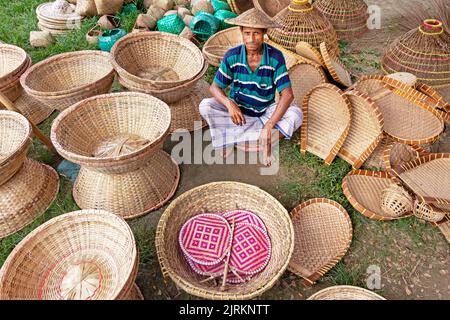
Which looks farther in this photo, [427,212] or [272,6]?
[272,6]

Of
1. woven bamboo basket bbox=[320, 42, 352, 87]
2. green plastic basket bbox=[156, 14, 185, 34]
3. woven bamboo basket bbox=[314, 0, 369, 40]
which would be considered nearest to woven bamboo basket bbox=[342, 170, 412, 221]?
woven bamboo basket bbox=[320, 42, 352, 87]

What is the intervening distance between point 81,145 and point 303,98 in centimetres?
209

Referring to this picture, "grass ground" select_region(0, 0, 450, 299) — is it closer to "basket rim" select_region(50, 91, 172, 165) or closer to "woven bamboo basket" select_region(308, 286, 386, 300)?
"woven bamboo basket" select_region(308, 286, 386, 300)

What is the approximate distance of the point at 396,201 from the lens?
2668mm

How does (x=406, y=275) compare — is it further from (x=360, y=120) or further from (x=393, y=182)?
(x=360, y=120)

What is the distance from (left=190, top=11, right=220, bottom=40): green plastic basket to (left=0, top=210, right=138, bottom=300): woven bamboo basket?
11.2 ft

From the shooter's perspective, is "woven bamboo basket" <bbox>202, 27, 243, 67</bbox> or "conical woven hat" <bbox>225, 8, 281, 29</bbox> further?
"woven bamboo basket" <bbox>202, 27, 243, 67</bbox>

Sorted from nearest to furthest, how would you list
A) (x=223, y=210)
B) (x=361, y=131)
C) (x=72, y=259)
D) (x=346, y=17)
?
1. (x=72, y=259)
2. (x=223, y=210)
3. (x=361, y=131)
4. (x=346, y=17)

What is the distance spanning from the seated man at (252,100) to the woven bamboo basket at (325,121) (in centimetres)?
24

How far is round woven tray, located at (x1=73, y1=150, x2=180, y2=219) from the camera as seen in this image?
2838 mm

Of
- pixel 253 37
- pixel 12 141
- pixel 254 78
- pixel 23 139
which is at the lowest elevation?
pixel 12 141

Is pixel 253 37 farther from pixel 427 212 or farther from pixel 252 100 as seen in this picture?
A: pixel 427 212

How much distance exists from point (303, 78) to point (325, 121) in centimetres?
61

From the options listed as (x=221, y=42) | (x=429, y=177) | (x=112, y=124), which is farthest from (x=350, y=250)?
(x=221, y=42)
